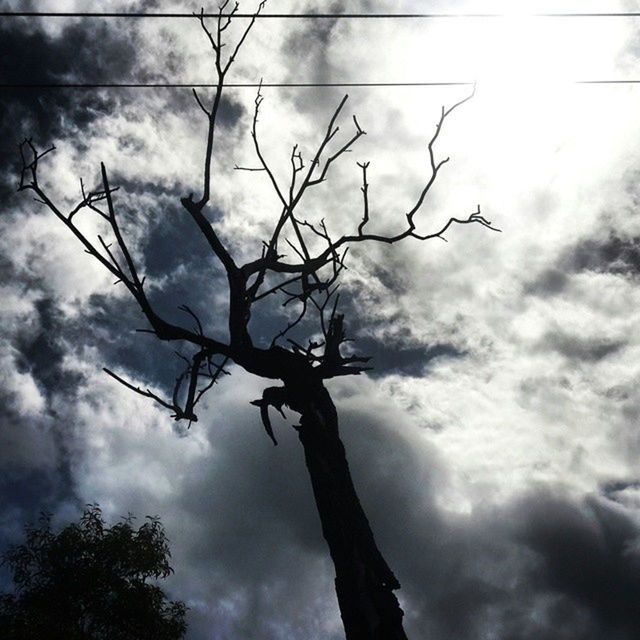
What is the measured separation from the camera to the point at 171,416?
5230 mm

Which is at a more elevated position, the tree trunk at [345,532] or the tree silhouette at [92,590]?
the tree silhouette at [92,590]

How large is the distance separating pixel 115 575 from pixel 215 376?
49.5 feet

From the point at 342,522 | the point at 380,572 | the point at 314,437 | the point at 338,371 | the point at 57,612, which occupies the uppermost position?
the point at 57,612

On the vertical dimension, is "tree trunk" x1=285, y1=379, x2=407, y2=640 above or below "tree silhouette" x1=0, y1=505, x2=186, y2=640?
below

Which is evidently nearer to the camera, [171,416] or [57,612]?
[171,416]

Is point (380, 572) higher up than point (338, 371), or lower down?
lower down

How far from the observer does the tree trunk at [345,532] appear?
3416mm

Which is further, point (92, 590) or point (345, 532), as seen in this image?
point (92, 590)

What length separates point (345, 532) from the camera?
12.3 ft

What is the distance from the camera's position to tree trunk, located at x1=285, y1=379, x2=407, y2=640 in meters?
3.42

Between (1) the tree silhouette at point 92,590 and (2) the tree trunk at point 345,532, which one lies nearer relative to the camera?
(2) the tree trunk at point 345,532

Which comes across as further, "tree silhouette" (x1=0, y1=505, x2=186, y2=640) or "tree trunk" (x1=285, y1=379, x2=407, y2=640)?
"tree silhouette" (x1=0, y1=505, x2=186, y2=640)

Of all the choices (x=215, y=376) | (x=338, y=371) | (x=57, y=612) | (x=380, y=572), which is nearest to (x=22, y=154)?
(x=215, y=376)

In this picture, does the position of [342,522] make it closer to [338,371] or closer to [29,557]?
[338,371]
